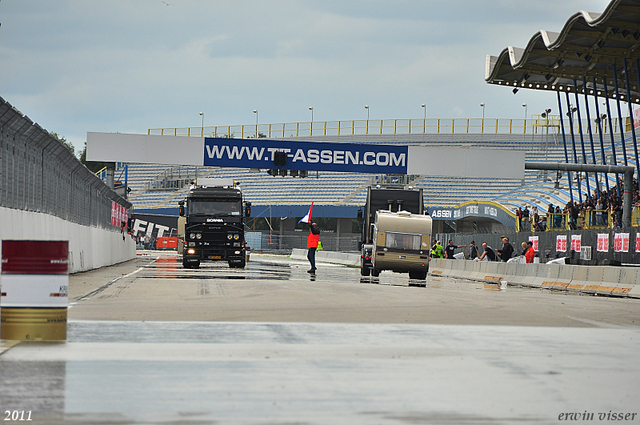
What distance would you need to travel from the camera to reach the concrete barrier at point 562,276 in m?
21.6

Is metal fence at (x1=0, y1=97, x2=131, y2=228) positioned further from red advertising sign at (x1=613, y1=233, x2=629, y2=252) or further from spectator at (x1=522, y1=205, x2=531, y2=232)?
spectator at (x1=522, y1=205, x2=531, y2=232)

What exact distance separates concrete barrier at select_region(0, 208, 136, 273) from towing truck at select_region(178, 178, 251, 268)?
3546 millimetres

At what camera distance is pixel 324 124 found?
87.1 meters

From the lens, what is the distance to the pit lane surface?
5508mm

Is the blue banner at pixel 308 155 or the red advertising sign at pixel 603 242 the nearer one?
the red advertising sign at pixel 603 242

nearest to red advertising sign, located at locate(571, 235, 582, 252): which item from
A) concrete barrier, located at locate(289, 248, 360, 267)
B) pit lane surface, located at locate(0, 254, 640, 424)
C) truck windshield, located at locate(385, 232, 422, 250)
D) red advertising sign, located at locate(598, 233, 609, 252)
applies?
red advertising sign, located at locate(598, 233, 609, 252)

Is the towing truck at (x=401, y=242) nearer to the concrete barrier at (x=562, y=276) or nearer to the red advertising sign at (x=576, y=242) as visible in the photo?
the concrete barrier at (x=562, y=276)

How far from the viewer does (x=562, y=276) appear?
25.1 metres

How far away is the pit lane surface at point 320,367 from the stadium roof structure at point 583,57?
93.8 feet

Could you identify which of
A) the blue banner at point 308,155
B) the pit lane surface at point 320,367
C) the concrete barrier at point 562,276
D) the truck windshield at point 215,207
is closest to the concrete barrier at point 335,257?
the blue banner at point 308,155

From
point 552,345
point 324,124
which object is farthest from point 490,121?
point 552,345

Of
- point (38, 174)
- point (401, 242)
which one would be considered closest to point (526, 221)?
point (401, 242)

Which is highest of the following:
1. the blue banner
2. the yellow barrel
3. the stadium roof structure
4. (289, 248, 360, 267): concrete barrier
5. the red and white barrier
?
the stadium roof structure

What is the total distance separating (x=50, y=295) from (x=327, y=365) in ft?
9.22
